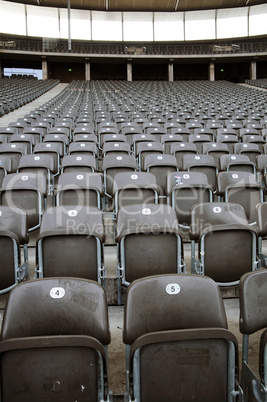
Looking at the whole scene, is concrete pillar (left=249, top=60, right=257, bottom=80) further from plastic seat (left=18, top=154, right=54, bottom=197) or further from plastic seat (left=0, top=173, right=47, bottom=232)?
plastic seat (left=0, top=173, right=47, bottom=232)

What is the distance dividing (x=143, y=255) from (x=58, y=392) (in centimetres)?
133

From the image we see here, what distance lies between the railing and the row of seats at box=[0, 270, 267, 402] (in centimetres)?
2740

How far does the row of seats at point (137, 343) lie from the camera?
1.62 m

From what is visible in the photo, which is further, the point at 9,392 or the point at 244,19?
the point at 244,19

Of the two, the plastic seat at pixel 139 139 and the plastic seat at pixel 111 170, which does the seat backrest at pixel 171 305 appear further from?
the plastic seat at pixel 139 139

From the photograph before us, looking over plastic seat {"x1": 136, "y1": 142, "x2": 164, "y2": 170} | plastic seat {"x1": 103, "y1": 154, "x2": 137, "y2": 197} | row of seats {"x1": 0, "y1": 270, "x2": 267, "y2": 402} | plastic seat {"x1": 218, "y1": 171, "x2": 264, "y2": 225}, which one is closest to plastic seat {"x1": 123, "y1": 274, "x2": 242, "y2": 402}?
row of seats {"x1": 0, "y1": 270, "x2": 267, "y2": 402}

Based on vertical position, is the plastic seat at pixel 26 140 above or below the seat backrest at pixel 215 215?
above

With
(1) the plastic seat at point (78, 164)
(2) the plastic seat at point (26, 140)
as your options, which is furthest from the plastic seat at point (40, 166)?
(2) the plastic seat at point (26, 140)

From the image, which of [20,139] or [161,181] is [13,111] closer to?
[20,139]

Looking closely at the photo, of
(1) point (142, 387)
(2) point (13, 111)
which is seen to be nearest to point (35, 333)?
(1) point (142, 387)

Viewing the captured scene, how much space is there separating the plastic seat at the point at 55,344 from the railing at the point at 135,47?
27369mm

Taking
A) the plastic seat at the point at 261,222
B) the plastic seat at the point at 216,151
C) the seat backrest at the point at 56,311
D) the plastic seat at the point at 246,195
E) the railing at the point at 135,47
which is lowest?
the seat backrest at the point at 56,311

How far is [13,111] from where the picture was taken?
12641 millimetres

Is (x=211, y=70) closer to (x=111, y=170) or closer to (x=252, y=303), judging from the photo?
(x=111, y=170)
